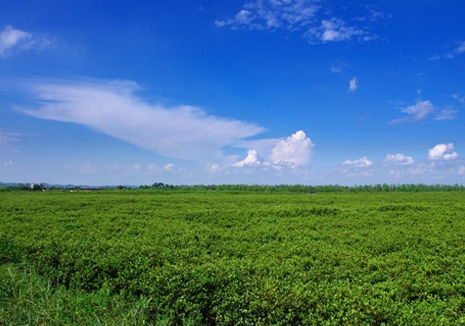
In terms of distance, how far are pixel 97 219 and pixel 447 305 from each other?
30.0ft

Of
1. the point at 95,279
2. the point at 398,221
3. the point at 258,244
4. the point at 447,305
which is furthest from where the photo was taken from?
the point at 398,221

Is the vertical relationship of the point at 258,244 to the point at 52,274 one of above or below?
above

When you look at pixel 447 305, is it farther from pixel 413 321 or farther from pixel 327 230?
pixel 327 230

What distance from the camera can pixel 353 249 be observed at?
5.88m

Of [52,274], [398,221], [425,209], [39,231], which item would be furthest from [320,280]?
[425,209]

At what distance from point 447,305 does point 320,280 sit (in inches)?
57.5

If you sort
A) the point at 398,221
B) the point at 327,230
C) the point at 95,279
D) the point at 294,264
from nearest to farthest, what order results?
the point at 294,264
the point at 95,279
the point at 327,230
the point at 398,221

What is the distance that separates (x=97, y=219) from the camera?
998 cm

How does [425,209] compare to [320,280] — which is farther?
[425,209]

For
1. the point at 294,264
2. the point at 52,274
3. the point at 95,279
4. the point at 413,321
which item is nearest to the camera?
the point at 413,321

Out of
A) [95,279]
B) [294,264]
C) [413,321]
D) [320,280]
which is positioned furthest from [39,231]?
[413,321]

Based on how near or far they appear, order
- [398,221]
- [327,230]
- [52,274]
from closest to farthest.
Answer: [52,274], [327,230], [398,221]

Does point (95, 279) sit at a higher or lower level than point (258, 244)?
lower

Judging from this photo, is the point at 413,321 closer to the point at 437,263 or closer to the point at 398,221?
the point at 437,263
